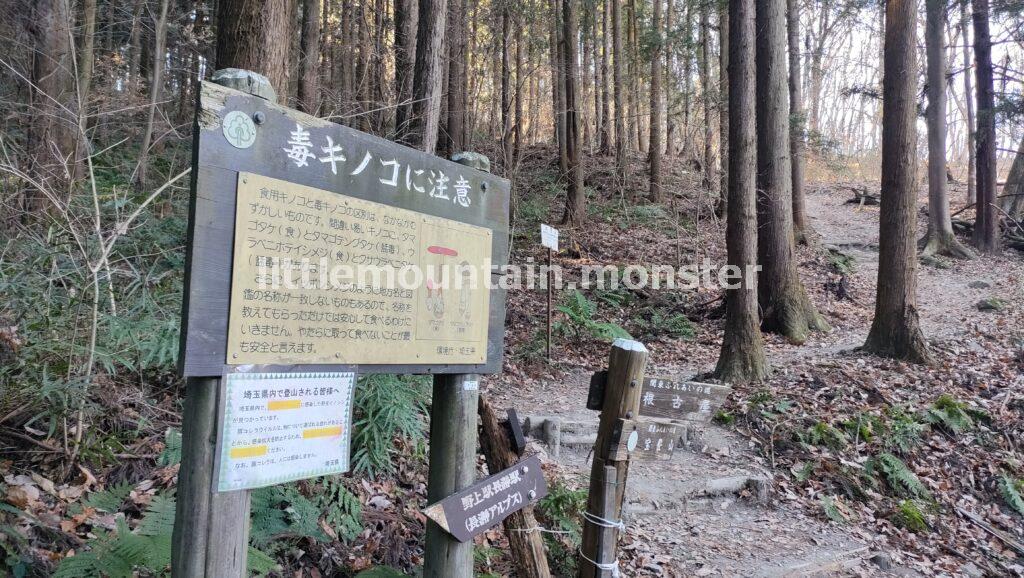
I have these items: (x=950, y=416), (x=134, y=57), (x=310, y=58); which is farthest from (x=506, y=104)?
(x=950, y=416)

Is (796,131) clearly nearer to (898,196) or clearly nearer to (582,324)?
(898,196)

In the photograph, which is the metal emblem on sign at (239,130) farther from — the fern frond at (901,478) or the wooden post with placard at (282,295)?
the fern frond at (901,478)

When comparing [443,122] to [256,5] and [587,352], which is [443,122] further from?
[256,5]

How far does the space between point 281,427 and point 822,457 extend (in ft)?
18.2

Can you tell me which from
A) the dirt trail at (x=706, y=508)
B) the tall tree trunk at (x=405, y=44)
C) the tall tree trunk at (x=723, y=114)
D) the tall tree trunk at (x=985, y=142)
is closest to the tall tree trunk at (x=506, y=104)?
the tall tree trunk at (x=405, y=44)

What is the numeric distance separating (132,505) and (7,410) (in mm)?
1001

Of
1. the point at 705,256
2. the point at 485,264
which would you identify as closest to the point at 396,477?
the point at 485,264

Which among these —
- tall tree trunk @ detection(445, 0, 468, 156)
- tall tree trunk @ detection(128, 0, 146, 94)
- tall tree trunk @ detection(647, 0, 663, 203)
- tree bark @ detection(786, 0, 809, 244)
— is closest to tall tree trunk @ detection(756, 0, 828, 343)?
tree bark @ detection(786, 0, 809, 244)

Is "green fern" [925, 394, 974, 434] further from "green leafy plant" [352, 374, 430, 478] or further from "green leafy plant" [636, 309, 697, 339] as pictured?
"green leafy plant" [352, 374, 430, 478]

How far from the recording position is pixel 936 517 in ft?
17.0

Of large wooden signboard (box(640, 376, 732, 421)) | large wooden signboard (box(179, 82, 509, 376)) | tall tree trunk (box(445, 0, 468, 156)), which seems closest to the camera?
large wooden signboard (box(179, 82, 509, 376))

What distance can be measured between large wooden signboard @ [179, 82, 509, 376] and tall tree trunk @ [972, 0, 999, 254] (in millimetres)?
17997

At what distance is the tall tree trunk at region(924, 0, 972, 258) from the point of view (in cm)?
1501

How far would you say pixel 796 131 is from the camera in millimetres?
14953
